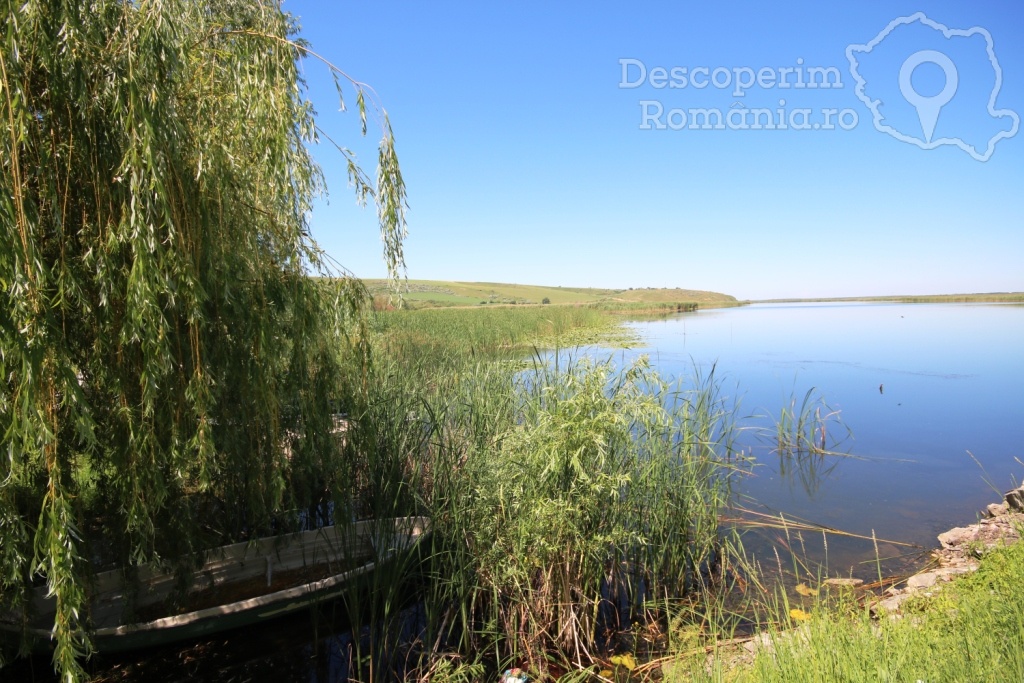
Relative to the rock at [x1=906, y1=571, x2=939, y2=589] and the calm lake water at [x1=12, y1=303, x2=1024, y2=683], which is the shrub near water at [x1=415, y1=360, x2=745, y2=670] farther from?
the rock at [x1=906, y1=571, x2=939, y2=589]

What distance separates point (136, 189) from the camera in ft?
7.87

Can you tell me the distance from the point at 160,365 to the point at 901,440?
10.6 meters

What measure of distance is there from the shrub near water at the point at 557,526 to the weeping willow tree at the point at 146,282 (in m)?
1.14

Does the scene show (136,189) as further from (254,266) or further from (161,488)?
(161,488)

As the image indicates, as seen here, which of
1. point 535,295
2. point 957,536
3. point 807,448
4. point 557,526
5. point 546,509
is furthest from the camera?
point 535,295

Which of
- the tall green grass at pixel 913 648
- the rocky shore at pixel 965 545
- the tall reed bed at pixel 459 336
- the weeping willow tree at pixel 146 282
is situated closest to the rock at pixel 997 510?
the rocky shore at pixel 965 545

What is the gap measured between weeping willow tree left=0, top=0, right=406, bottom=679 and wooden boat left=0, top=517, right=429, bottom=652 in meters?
0.38

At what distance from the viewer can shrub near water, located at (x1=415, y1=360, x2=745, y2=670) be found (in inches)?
143

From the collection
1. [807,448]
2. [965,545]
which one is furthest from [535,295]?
[965,545]

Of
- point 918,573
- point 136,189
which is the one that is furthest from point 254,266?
point 918,573

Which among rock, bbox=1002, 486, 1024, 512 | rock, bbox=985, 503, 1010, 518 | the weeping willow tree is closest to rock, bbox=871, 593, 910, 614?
rock, bbox=1002, 486, 1024, 512

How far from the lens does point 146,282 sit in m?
2.38

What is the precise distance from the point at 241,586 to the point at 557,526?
260 cm

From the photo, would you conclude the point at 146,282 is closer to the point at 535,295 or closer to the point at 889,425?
the point at 889,425
